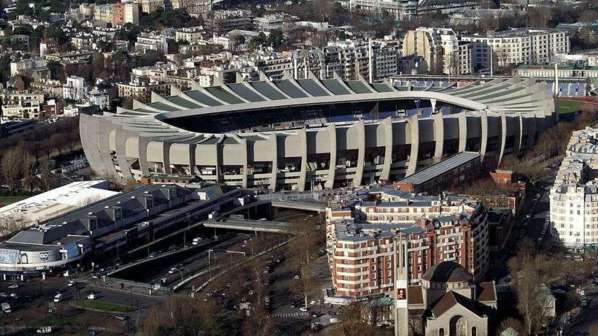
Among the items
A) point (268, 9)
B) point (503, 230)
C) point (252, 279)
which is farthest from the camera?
point (268, 9)

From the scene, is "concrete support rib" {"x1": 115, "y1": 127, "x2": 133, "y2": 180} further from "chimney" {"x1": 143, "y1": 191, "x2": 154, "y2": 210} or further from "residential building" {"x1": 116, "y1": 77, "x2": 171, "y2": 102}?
"residential building" {"x1": 116, "y1": 77, "x2": 171, "y2": 102}

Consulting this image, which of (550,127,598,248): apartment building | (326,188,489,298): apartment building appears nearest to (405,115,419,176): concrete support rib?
(550,127,598,248): apartment building

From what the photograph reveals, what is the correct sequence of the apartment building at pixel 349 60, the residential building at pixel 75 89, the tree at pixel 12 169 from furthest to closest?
the apartment building at pixel 349 60
the residential building at pixel 75 89
the tree at pixel 12 169

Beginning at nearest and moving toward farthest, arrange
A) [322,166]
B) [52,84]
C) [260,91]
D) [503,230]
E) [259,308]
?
1. [259,308]
2. [503,230]
3. [322,166]
4. [260,91]
5. [52,84]

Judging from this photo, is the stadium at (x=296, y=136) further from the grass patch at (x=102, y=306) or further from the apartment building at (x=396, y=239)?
the grass patch at (x=102, y=306)

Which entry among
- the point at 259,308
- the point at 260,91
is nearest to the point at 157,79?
the point at 260,91

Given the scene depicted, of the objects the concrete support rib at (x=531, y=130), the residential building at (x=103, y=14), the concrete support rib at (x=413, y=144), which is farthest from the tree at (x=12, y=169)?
the residential building at (x=103, y=14)

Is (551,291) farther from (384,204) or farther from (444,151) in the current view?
(444,151)
